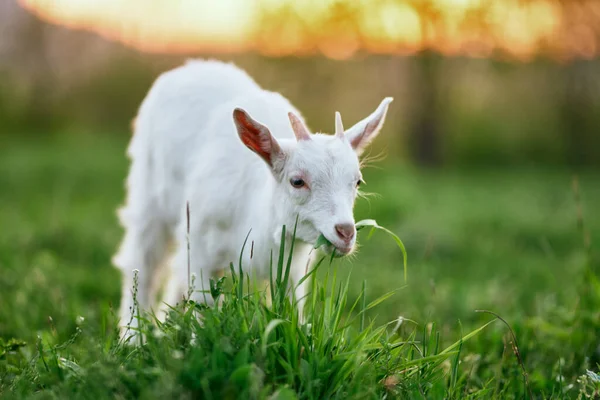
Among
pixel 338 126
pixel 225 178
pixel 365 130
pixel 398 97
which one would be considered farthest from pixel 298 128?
pixel 398 97

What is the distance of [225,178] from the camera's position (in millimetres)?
3781

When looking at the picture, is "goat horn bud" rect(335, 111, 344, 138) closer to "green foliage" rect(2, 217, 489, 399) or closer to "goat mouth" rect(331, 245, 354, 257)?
"goat mouth" rect(331, 245, 354, 257)

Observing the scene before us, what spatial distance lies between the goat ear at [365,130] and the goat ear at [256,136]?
397mm

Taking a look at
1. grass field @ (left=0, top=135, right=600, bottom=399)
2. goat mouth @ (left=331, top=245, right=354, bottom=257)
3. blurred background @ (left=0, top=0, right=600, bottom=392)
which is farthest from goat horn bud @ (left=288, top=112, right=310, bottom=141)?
blurred background @ (left=0, top=0, right=600, bottom=392)

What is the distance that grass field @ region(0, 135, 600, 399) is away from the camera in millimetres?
2428

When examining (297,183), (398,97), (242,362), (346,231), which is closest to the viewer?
(242,362)

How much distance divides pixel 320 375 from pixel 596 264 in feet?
18.7

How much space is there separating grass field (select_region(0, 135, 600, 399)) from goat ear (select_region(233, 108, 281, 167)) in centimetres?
54

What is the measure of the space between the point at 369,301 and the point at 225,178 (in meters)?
1.98

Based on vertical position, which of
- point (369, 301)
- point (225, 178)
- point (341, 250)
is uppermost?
point (225, 178)

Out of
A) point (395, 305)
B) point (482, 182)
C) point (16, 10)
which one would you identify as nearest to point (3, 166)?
point (16, 10)

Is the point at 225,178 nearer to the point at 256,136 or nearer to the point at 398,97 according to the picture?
the point at 256,136

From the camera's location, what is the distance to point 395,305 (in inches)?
196

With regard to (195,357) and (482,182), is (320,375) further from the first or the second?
(482,182)
